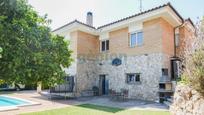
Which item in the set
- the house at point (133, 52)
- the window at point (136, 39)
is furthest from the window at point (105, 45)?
the window at point (136, 39)

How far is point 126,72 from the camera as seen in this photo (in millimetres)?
19969

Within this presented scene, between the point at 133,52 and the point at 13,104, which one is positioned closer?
the point at 13,104

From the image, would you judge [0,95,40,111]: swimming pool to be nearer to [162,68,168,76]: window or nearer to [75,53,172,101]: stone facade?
[75,53,172,101]: stone facade

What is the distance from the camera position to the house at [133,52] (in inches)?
688

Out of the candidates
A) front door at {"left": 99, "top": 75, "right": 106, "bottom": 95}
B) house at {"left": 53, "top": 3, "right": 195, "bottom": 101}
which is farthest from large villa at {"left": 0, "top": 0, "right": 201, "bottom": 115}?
front door at {"left": 99, "top": 75, "right": 106, "bottom": 95}

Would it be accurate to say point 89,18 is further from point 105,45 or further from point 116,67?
point 116,67

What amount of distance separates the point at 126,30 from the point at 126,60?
303 cm

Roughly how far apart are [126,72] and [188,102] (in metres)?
12.6

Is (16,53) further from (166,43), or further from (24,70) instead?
(166,43)

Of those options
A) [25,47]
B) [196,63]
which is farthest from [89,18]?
[25,47]

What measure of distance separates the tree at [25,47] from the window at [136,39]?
13377 millimetres

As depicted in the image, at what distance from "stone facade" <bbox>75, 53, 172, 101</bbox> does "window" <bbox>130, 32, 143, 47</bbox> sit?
1287 millimetres

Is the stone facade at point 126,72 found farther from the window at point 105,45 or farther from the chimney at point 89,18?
the chimney at point 89,18

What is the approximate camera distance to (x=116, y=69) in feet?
69.1
